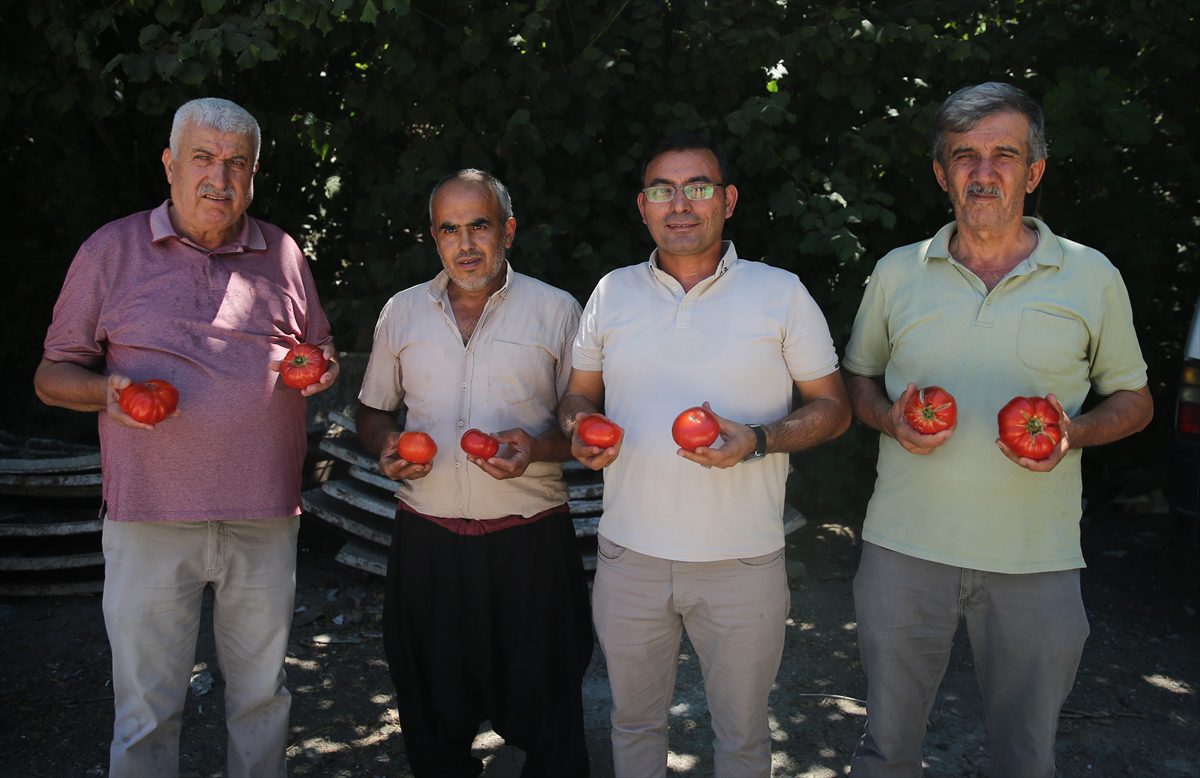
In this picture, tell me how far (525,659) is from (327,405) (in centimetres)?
340

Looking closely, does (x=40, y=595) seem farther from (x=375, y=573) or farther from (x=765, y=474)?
(x=765, y=474)

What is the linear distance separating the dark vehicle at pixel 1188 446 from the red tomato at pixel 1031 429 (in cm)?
257

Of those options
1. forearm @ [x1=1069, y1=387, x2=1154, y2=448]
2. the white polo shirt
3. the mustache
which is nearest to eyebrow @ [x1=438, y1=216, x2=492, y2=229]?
the white polo shirt

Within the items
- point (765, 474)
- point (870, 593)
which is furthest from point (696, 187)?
point (870, 593)

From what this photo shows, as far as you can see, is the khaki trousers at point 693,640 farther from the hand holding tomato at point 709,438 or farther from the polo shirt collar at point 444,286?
the polo shirt collar at point 444,286

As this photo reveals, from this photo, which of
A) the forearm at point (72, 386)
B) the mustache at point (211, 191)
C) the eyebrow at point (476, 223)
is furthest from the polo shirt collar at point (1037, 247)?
the forearm at point (72, 386)

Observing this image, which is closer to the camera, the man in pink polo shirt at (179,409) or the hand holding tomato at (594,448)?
the hand holding tomato at (594,448)

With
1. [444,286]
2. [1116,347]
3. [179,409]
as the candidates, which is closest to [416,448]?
[444,286]

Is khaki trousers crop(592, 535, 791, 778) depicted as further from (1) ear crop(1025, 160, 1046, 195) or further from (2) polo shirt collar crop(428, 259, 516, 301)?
(1) ear crop(1025, 160, 1046, 195)

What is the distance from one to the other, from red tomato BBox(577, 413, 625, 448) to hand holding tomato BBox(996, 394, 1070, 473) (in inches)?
42.3

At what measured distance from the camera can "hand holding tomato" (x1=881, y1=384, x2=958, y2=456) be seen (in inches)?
113

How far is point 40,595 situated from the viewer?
18.6ft

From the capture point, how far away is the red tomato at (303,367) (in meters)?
3.26

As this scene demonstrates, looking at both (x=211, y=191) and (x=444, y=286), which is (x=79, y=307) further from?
(x=444, y=286)
